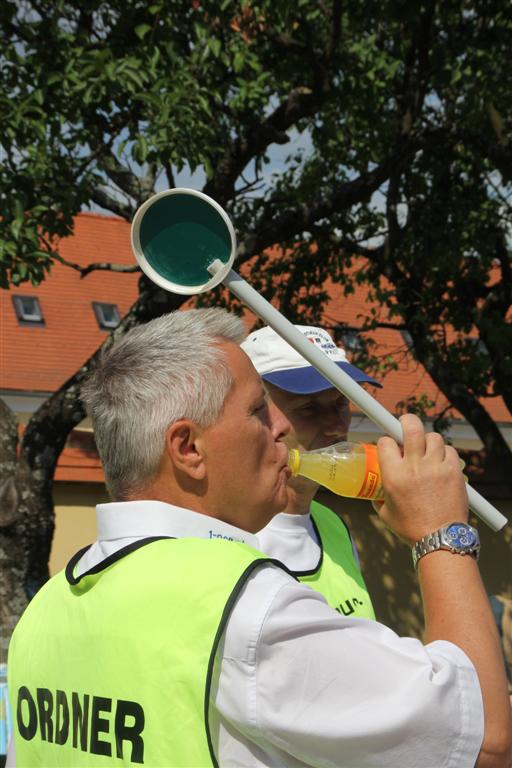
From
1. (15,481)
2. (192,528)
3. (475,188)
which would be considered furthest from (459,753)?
(475,188)

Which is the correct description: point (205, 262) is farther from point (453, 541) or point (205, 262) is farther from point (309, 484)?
point (309, 484)

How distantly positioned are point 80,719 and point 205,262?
72cm

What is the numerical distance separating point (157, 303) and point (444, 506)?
5862 millimetres

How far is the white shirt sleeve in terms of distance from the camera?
4.34 feet

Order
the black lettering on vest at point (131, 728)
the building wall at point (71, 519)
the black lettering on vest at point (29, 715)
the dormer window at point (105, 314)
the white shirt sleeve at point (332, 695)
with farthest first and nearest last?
the dormer window at point (105, 314), the building wall at point (71, 519), the black lettering on vest at point (29, 715), the black lettering on vest at point (131, 728), the white shirt sleeve at point (332, 695)

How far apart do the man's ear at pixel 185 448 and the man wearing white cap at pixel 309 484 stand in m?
0.93

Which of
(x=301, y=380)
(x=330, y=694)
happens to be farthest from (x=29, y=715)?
(x=301, y=380)

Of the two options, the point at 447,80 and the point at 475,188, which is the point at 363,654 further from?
the point at 475,188

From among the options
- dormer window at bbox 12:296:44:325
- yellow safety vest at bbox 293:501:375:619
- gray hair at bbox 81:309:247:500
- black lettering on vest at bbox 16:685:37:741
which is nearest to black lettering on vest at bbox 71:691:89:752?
black lettering on vest at bbox 16:685:37:741

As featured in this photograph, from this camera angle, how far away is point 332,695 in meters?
1.32

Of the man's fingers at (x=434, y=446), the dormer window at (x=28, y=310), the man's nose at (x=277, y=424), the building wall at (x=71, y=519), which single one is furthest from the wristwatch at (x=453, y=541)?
the dormer window at (x=28, y=310)

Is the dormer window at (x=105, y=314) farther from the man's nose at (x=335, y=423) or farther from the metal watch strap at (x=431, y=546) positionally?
the metal watch strap at (x=431, y=546)

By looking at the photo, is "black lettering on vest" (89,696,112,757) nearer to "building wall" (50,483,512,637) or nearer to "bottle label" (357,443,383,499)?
"bottle label" (357,443,383,499)

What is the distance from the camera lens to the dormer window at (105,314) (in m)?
21.1
